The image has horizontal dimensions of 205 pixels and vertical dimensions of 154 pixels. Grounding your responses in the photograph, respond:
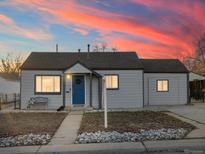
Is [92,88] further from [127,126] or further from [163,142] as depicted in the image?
[163,142]

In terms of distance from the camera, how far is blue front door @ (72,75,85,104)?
99.6 ft

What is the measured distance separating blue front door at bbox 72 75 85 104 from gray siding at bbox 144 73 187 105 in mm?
5947

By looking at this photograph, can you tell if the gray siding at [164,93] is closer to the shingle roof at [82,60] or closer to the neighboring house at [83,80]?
the neighboring house at [83,80]

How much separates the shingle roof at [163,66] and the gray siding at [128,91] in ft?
9.68

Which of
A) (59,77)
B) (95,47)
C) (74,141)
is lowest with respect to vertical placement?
(74,141)

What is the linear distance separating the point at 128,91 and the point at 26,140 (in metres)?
18.2

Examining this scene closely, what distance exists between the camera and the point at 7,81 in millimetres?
60438

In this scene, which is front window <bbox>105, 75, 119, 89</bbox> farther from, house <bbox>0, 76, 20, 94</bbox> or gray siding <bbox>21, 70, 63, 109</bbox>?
house <bbox>0, 76, 20, 94</bbox>

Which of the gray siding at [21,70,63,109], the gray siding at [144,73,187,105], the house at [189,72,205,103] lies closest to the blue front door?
the gray siding at [21,70,63,109]

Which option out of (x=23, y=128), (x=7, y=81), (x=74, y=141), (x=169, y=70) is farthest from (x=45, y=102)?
(x=7, y=81)

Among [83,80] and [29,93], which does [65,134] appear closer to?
[83,80]

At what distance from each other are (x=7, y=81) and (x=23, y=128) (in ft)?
148

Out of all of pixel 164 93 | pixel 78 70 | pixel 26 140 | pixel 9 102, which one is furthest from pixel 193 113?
pixel 9 102

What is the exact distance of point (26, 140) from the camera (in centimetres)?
1337
